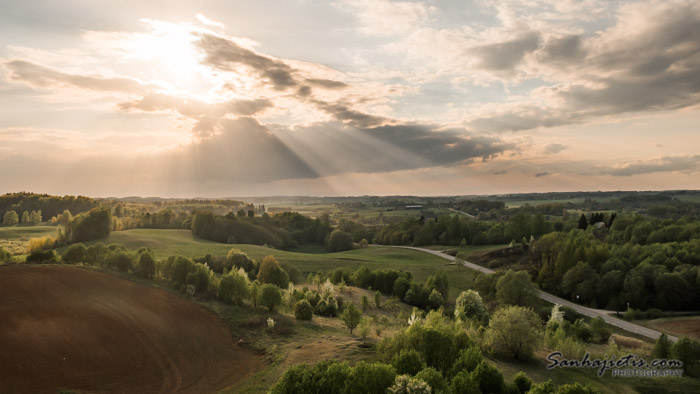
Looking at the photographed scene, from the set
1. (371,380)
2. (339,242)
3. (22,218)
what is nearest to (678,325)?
(371,380)

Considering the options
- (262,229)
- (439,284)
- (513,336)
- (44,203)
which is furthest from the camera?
(44,203)

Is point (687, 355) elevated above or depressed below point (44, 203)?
below

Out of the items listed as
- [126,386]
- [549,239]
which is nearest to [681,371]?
[126,386]

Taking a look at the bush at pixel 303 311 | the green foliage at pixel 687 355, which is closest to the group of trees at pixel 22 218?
the bush at pixel 303 311

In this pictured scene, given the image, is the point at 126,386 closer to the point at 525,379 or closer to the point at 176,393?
the point at 176,393

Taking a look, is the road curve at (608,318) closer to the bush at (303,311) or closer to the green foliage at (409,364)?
the bush at (303,311)

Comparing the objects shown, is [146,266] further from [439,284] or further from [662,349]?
[662,349]
